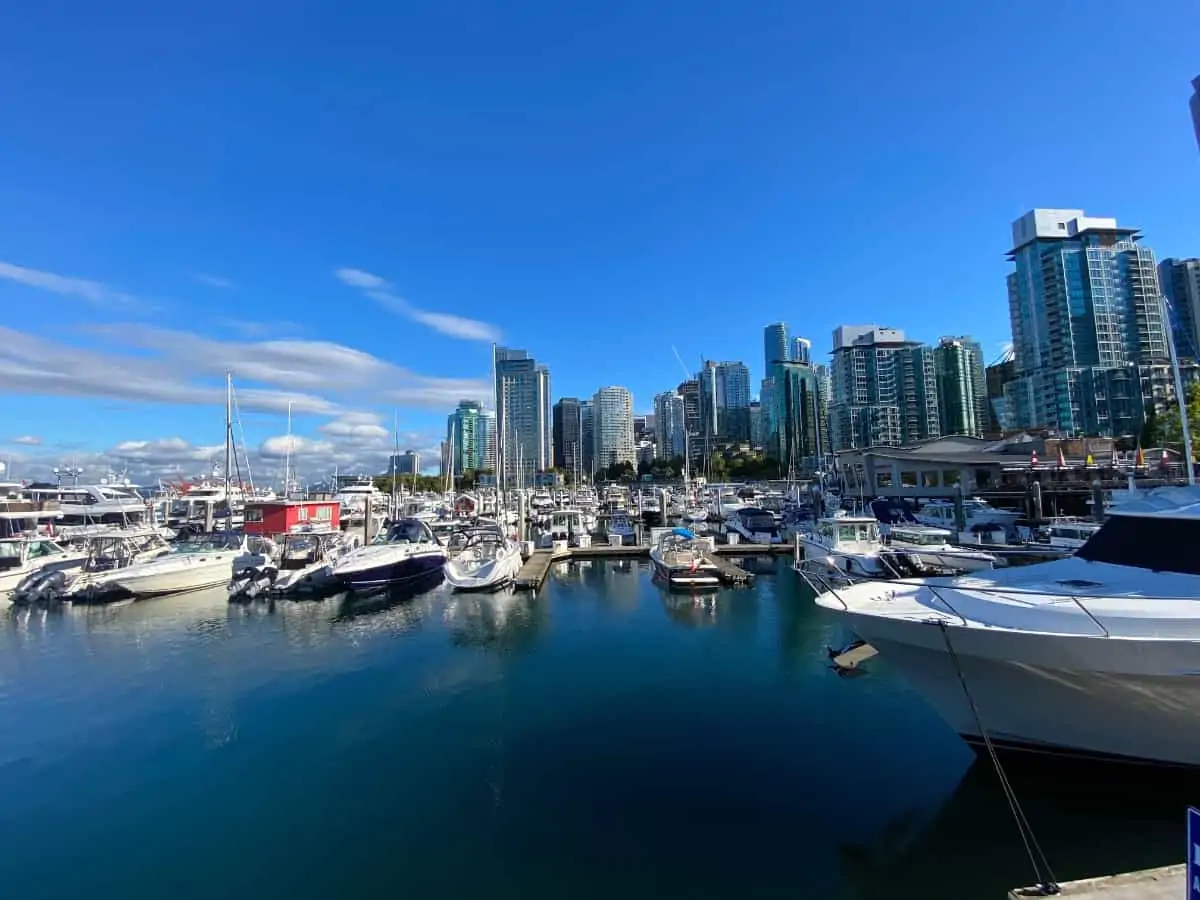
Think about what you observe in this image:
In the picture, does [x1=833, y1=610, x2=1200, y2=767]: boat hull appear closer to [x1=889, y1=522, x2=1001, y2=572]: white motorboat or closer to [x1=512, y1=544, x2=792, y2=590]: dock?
[x1=889, y1=522, x2=1001, y2=572]: white motorboat

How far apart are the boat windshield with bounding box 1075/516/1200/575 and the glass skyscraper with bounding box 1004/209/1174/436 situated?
107299 millimetres

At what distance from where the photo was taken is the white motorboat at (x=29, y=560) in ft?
97.9

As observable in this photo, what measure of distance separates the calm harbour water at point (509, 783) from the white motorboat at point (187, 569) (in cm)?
949

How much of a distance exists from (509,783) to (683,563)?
21.4m

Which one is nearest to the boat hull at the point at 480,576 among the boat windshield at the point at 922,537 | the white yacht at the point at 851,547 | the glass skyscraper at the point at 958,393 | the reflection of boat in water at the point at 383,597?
the reflection of boat in water at the point at 383,597

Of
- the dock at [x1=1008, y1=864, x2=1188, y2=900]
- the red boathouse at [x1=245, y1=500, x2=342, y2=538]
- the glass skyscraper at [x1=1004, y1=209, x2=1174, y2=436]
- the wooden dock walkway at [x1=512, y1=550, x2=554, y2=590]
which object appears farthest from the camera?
the glass skyscraper at [x1=1004, y1=209, x2=1174, y2=436]

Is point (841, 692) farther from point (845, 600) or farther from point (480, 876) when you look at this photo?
point (480, 876)

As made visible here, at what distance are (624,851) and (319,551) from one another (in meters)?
31.7

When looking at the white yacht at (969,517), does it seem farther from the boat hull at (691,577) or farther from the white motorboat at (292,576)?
the white motorboat at (292,576)

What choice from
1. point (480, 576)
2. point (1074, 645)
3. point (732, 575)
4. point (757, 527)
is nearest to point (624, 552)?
point (732, 575)

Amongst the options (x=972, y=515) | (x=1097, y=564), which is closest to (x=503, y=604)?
(x=1097, y=564)

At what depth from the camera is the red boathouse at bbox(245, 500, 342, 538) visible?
1802 inches

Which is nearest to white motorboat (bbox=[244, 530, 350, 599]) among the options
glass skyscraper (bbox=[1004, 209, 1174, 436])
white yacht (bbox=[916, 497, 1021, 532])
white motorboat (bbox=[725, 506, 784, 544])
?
white motorboat (bbox=[725, 506, 784, 544])

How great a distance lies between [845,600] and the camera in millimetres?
11055
